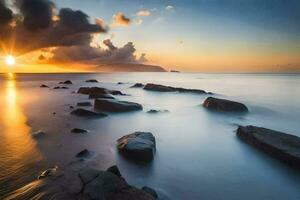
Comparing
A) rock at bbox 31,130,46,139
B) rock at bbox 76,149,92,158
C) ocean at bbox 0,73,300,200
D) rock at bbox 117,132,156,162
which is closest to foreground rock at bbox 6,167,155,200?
ocean at bbox 0,73,300,200

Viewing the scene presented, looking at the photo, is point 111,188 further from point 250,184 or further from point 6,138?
point 6,138

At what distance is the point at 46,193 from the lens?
4.21m

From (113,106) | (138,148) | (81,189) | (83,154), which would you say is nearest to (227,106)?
(113,106)

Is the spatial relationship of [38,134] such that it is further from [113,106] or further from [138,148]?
[113,106]

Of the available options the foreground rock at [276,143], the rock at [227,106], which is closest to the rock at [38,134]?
the foreground rock at [276,143]

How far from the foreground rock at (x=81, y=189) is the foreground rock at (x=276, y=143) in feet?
20.4

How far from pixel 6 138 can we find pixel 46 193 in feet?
27.9

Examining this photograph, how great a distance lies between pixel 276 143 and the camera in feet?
28.9

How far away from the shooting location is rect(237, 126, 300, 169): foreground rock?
788 cm

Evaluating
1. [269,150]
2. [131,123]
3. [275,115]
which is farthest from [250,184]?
[275,115]

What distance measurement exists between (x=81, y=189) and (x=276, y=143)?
8.10 metres

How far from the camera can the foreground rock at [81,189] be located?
4.19 metres

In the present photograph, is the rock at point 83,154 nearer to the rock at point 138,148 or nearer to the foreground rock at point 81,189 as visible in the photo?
the rock at point 138,148

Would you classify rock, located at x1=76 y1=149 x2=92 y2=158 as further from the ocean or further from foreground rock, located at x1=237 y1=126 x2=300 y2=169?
foreground rock, located at x1=237 y1=126 x2=300 y2=169
